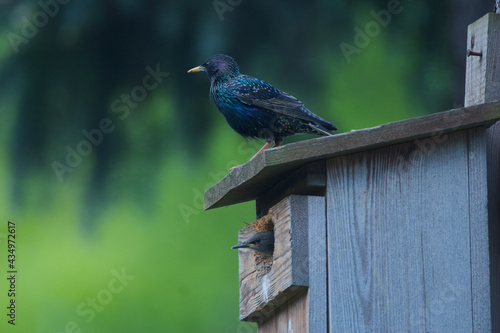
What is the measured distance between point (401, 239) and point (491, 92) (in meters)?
0.81

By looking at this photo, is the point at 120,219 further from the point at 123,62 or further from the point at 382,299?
the point at 382,299

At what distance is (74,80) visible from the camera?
24.3 feet

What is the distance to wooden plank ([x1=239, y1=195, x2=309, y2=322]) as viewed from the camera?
3.73m

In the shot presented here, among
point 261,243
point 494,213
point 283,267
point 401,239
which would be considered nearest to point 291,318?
point 283,267

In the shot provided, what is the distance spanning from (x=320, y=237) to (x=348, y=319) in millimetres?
339

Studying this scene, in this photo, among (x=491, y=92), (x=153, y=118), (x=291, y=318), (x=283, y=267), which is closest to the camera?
(x=283, y=267)

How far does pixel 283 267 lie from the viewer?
3828 mm

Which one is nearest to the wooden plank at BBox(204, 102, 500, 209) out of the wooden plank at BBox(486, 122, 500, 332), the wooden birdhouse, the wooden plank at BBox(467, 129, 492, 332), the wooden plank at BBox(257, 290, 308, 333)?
the wooden birdhouse

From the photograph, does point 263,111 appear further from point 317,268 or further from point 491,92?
point 317,268

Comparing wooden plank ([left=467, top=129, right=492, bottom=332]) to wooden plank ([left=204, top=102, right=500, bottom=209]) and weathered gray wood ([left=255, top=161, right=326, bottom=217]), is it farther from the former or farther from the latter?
weathered gray wood ([left=255, top=161, right=326, bottom=217])

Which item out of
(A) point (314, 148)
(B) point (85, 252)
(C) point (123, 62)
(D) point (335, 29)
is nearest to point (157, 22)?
(C) point (123, 62)

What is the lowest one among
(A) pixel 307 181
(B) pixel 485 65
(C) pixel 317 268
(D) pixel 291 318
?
(D) pixel 291 318

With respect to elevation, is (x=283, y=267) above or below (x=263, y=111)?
below

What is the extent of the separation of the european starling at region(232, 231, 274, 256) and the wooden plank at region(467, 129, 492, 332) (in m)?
0.89
